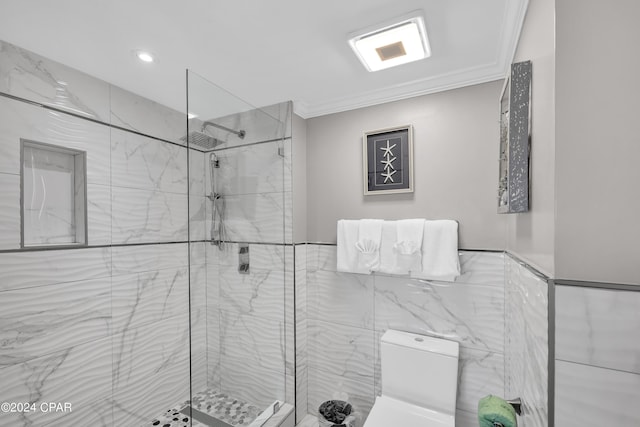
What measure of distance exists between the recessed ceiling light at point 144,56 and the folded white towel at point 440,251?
1.82m

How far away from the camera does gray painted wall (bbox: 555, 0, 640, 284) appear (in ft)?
2.14

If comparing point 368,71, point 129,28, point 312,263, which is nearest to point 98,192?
point 129,28

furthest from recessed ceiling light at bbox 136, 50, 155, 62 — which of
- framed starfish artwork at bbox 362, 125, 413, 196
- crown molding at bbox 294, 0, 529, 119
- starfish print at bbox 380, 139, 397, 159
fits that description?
starfish print at bbox 380, 139, 397, 159

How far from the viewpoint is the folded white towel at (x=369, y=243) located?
1868 millimetres

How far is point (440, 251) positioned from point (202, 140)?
147cm

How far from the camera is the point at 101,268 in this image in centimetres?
175

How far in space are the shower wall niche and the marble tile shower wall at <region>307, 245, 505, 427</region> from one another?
1.50m

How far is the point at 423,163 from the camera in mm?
1849

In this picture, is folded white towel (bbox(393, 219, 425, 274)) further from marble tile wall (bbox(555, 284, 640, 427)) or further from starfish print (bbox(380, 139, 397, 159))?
marble tile wall (bbox(555, 284, 640, 427))

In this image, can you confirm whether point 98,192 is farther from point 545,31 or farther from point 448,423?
point 448,423

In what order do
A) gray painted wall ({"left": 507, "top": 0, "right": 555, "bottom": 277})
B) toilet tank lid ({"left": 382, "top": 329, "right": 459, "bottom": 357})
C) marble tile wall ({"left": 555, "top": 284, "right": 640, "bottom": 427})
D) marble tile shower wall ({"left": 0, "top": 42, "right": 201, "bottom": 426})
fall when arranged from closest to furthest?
marble tile wall ({"left": 555, "top": 284, "right": 640, "bottom": 427}) → gray painted wall ({"left": 507, "top": 0, "right": 555, "bottom": 277}) → marble tile shower wall ({"left": 0, "top": 42, "right": 201, "bottom": 426}) → toilet tank lid ({"left": 382, "top": 329, "right": 459, "bottom": 357})

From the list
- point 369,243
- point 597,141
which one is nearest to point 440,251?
point 369,243

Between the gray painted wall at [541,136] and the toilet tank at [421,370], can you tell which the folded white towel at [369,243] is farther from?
the gray painted wall at [541,136]

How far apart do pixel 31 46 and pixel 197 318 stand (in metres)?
1.59
